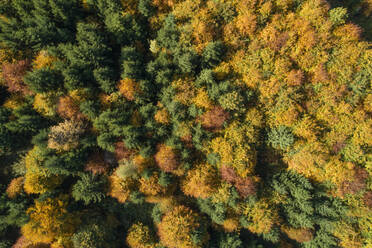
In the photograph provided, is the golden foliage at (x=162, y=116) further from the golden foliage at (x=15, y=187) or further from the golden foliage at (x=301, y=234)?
the golden foliage at (x=301, y=234)

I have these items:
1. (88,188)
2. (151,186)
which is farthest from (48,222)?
(151,186)

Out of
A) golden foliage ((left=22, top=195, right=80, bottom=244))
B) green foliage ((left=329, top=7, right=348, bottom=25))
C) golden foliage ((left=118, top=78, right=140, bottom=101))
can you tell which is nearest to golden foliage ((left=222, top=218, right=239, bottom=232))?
golden foliage ((left=22, top=195, right=80, bottom=244))

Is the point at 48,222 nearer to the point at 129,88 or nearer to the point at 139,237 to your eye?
the point at 139,237

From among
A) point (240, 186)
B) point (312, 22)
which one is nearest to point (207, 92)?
point (240, 186)

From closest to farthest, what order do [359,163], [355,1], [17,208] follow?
[17,208] < [359,163] < [355,1]

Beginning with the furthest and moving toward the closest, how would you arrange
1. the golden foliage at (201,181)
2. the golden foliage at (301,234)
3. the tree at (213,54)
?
1. the golden foliage at (301,234)
2. the golden foliage at (201,181)
3. the tree at (213,54)

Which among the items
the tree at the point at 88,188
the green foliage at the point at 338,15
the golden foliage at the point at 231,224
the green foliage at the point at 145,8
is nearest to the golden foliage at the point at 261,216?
the golden foliage at the point at 231,224

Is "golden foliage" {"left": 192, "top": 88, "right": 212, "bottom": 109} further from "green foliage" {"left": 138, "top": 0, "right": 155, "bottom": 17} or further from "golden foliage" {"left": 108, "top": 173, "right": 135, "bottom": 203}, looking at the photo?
"golden foliage" {"left": 108, "top": 173, "right": 135, "bottom": 203}

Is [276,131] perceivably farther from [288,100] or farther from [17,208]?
[17,208]
